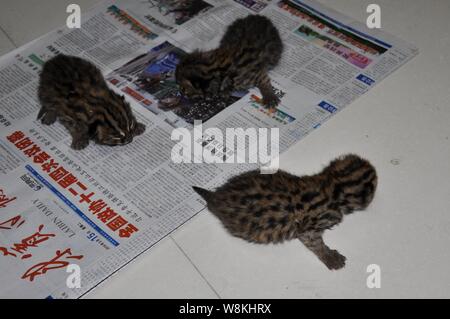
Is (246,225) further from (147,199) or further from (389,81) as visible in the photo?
(389,81)

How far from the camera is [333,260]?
1.71m

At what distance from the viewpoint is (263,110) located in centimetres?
213

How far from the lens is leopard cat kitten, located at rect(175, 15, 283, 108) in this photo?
2088 mm

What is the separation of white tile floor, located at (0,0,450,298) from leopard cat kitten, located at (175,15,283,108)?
347 mm

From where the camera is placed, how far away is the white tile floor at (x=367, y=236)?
66.9 inches

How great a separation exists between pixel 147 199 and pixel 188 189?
153 millimetres

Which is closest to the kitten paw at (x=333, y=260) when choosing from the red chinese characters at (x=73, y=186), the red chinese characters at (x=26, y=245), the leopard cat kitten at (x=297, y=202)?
the leopard cat kitten at (x=297, y=202)

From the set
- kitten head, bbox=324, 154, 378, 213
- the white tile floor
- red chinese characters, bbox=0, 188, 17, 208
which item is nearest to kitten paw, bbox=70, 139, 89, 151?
red chinese characters, bbox=0, 188, 17, 208

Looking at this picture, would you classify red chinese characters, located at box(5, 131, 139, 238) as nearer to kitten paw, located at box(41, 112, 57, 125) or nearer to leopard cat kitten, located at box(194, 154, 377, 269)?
kitten paw, located at box(41, 112, 57, 125)

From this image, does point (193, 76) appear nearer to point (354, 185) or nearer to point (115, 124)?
point (115, 124)

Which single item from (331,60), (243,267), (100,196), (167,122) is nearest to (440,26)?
(331,60)

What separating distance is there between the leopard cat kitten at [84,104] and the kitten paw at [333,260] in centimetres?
86

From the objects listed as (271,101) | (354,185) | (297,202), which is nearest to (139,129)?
(271,101)

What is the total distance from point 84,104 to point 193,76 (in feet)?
1.43
